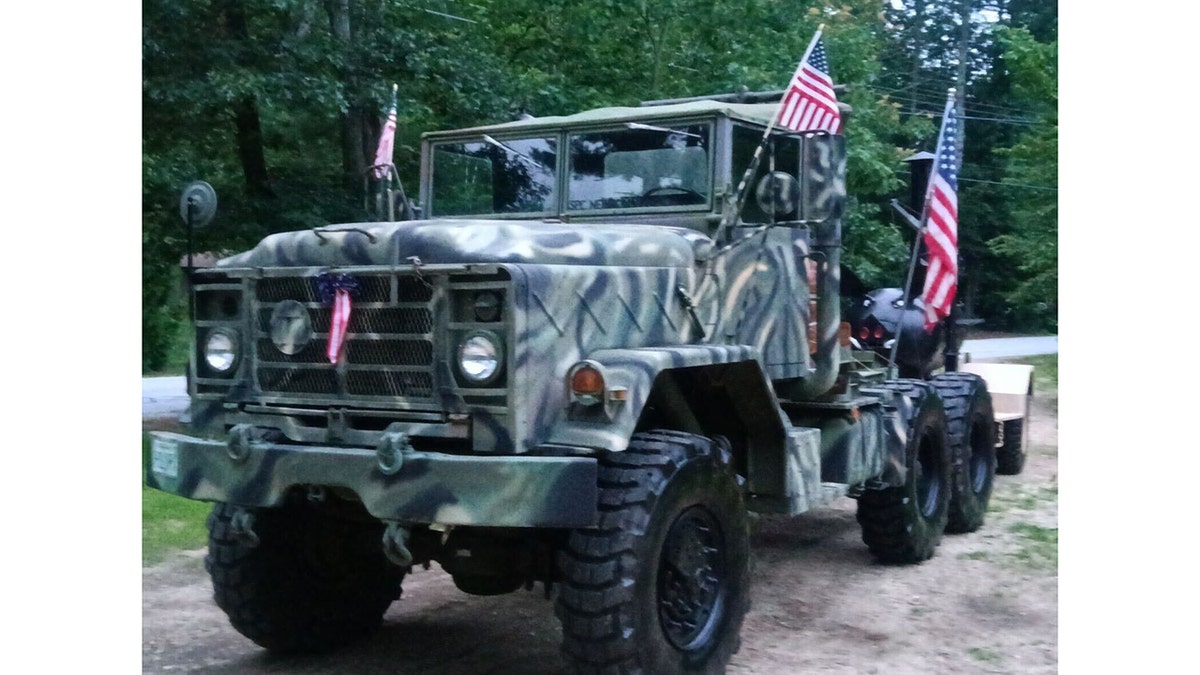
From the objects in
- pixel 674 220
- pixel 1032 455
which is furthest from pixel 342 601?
pixel 1032 455

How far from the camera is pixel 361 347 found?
441 centimetres

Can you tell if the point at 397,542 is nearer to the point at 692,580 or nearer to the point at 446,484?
the point at 446,484

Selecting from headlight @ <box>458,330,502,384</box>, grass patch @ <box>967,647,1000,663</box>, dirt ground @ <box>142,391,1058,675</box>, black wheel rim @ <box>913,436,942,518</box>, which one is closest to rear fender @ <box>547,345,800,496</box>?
headlight @ <box>458,330,502,384</box>

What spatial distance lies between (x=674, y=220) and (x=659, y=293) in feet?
2.20

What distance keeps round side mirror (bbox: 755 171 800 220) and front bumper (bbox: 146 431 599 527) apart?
5.15 ft

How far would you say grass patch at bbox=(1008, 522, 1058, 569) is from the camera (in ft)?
21.2

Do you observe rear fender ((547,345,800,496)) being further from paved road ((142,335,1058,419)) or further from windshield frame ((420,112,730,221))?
paved road ((142,335,1058,419))

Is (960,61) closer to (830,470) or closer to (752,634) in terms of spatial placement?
(830,470)

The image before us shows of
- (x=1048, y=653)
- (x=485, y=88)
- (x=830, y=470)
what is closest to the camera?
(x=1048, y=653)

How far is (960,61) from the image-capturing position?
6.29 m

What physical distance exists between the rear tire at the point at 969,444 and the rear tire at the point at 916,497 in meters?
0.17

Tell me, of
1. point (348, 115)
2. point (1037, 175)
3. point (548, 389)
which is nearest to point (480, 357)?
point (548, 389)

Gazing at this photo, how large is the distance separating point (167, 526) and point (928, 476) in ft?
14.3

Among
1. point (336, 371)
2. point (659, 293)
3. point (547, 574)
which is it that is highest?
point (659, 293)
